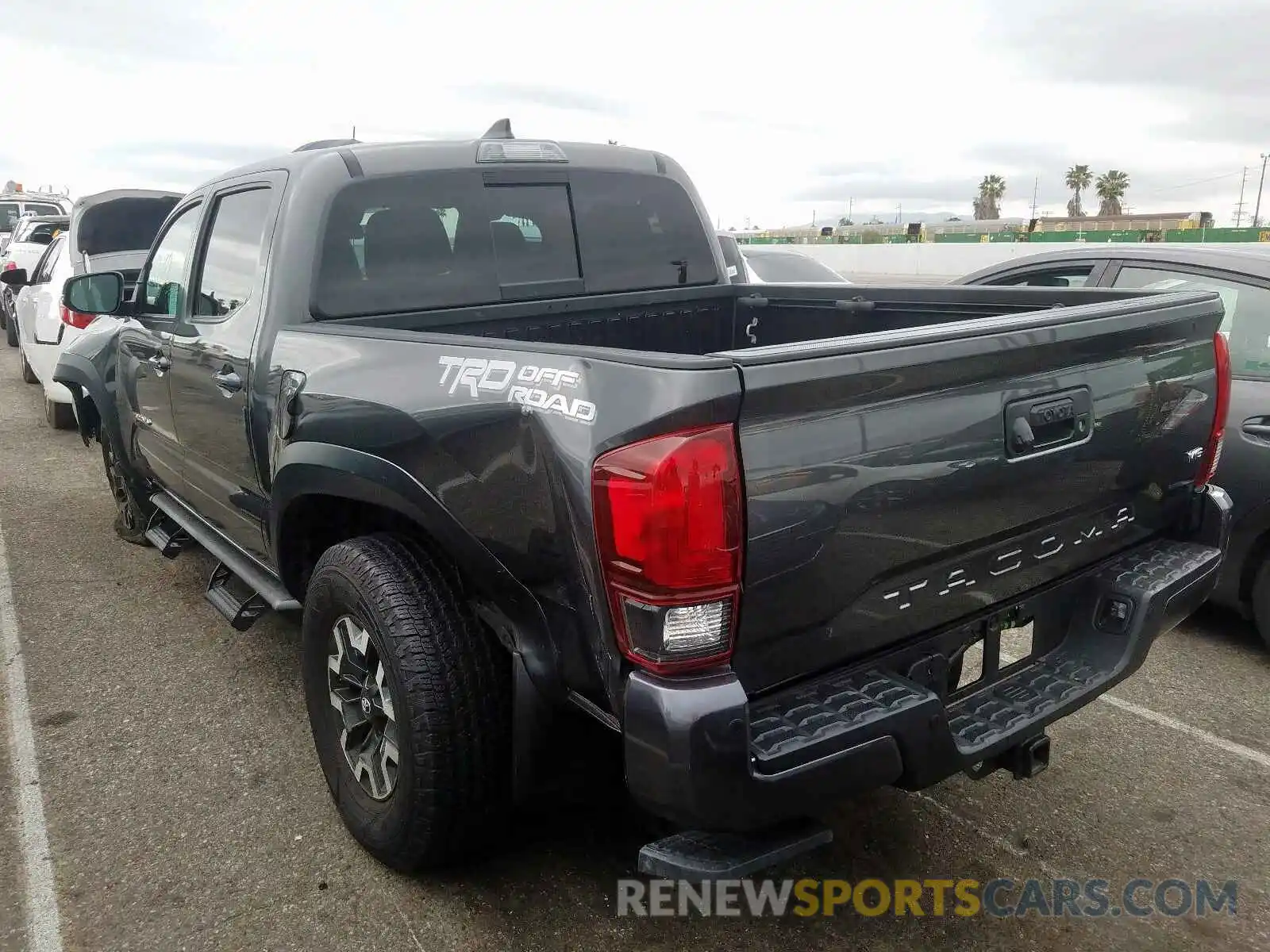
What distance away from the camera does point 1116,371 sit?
2533 millimetres

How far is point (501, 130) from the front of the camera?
12.5 ft

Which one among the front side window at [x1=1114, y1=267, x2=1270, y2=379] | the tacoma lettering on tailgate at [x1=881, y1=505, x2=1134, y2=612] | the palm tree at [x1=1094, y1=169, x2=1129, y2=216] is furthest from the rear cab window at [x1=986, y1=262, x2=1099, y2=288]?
the palm tree at [x1=1094, y1=169, x2=1129, y2=216]

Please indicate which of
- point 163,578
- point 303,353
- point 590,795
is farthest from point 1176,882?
point 163,578

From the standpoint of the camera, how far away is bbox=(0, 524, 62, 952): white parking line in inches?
104

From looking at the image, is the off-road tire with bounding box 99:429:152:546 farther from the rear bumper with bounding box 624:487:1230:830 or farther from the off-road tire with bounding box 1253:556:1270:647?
the off-road tire with bounding box 1253:556:1270:647

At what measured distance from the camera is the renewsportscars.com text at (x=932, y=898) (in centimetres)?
270

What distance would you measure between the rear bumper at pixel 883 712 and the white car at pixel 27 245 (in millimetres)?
13958

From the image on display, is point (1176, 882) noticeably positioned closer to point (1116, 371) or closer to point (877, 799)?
point (877, 799)

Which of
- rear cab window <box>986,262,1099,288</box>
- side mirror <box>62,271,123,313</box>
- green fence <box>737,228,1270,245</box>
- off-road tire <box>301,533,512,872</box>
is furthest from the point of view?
green fence <box>737,228,1270,245</box>

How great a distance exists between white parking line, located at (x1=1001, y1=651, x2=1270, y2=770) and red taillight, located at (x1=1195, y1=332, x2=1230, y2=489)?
2.72 feet

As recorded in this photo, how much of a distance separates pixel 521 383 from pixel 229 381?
170 centimetres

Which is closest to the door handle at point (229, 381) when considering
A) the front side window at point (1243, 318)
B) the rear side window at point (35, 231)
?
the front side window at point (1243, 318)

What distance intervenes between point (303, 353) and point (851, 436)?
5.77ft

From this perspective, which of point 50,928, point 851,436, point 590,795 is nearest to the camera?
point 851,436
